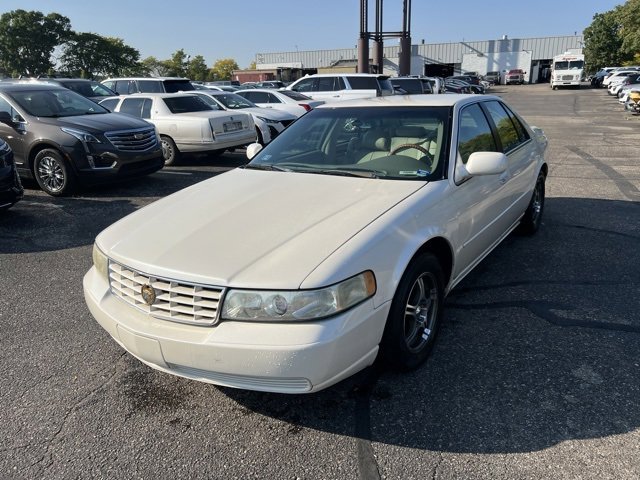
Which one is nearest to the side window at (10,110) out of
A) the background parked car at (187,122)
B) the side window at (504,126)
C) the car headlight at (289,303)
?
the background parked car at (187,122)

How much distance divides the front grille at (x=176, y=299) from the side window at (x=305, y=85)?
Result: 16.7 metres

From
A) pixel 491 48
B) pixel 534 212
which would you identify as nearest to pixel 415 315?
pixel 534 212

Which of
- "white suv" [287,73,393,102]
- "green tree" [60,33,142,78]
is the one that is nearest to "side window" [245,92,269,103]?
"white suv" [287,73,393,102]

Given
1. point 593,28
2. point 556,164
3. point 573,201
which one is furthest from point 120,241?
point 593,28

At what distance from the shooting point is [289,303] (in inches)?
90.0

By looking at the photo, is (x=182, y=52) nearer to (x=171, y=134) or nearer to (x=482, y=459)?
(x=171, y=134)

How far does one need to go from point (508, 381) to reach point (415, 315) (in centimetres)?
64

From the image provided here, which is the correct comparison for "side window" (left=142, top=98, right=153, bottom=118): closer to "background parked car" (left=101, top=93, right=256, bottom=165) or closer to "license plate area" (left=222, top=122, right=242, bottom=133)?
"background parked car" (left=101, top=93, right=256, bottom=165)

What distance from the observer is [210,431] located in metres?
2.61

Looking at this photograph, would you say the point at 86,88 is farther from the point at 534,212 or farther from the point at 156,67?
the point at 156,67

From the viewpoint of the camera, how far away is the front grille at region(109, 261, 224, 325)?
2375 mm

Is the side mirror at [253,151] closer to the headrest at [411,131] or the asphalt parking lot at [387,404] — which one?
the headrest at [411,131]

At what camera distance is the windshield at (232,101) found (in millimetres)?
13008

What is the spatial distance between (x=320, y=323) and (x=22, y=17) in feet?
256
